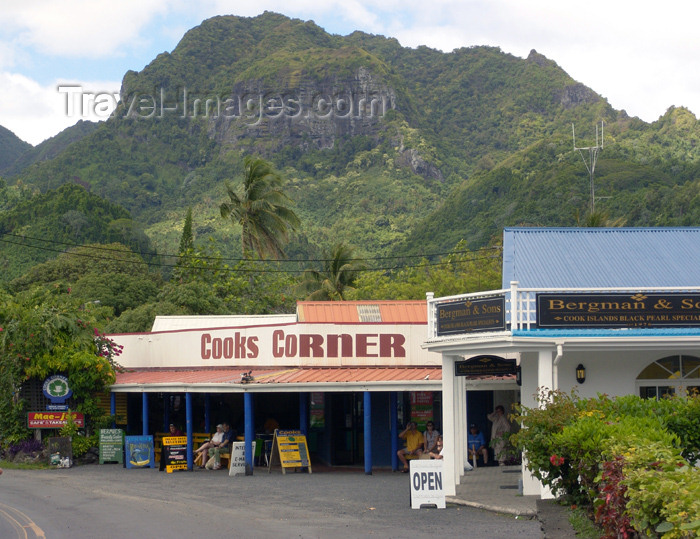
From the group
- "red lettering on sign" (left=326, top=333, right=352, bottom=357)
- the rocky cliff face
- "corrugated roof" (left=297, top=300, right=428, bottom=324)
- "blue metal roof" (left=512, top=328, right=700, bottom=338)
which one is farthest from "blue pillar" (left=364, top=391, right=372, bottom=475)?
the rocky cliff face

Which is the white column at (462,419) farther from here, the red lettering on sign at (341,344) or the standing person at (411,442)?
the red lettering on sign at (341,344)

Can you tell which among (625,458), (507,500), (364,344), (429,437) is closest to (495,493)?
(507,500)

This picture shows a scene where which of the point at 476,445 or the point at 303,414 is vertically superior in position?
the point at 303,414

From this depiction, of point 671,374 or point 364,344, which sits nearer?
point 671,374

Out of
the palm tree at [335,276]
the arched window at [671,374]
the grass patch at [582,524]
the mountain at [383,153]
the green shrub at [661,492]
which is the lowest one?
the grass patch at [582,524]

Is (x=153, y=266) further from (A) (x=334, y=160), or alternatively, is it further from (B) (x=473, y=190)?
(A) (x=334, y=160)

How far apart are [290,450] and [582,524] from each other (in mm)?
12196

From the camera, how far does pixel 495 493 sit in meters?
17.5

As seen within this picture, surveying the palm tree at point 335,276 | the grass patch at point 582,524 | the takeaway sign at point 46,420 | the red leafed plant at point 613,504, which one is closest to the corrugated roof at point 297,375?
the takeaway sign at point 46,420

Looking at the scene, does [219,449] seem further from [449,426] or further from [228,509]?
[449,426]

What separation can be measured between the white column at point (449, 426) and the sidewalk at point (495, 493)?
11.6 inches

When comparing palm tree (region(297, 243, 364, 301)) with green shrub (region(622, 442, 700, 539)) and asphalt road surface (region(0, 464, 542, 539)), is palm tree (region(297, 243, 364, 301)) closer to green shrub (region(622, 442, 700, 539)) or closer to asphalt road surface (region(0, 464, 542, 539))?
asphalt road surface (region(0, 464, 542, 539))

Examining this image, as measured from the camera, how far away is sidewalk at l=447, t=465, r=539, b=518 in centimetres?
1541

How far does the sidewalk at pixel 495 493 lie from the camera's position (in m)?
15.4
